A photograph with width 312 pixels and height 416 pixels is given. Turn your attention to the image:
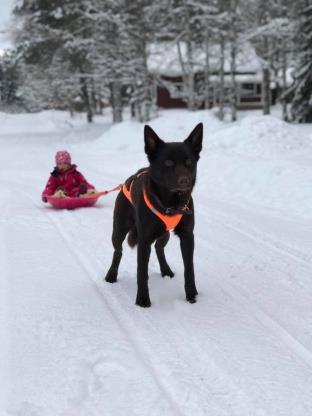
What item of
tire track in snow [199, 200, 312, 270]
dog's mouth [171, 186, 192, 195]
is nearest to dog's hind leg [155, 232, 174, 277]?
dog's mouth [171, 186, 192, 195]

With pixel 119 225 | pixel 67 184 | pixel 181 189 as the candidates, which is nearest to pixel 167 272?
pixel 119 225

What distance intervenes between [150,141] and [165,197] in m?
0.47

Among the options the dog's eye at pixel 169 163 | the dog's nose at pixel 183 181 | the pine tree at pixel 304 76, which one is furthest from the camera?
the pine tree at pixel 304 76

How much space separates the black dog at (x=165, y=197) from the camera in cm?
376

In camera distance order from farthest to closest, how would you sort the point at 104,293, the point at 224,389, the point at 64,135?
1. the point at 64,135
2. the point at 104,293
3. the point at 224,389

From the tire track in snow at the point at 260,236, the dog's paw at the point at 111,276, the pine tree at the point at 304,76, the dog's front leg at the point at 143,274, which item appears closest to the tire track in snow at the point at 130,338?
the dog's paw at the point at 111,276

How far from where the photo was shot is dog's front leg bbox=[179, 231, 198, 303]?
4184mm

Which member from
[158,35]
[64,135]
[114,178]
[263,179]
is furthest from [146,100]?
[263,179]

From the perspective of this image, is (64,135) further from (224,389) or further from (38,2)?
(224,389)

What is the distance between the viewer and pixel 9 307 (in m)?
4.08

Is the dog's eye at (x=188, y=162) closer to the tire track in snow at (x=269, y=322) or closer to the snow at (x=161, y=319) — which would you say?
the snow at (x=161, y=319)

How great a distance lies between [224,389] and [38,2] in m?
29.5

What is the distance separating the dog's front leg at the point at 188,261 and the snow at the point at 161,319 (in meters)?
0.10

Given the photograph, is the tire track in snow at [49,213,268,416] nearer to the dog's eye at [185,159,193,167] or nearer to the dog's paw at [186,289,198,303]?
the dog's paw at [186,289,198,303]
